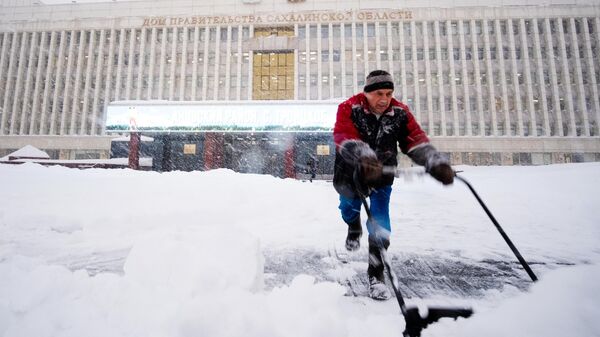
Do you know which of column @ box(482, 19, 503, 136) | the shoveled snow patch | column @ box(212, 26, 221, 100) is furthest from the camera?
column @ box(212, 26, 221, 100)

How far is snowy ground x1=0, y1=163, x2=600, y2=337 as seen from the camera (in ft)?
4.96

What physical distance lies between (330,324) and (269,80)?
137 ft

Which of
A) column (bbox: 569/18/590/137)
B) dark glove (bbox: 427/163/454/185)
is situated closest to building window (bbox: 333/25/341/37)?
column (bbox: 569/18/590/137)

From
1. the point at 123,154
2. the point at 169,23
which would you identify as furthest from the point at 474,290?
the point at 169,23

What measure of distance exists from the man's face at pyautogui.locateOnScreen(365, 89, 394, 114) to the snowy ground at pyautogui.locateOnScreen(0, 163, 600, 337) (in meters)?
1.53

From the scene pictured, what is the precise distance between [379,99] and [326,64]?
40887 millimetres

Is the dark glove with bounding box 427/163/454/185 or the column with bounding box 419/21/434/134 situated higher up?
the column with bounding box 419/21/434/134

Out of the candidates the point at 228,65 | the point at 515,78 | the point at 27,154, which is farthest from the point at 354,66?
the point at 27,154

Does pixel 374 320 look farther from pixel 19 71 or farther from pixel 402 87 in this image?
pixel 19 71

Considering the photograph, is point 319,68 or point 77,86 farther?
point 77,86

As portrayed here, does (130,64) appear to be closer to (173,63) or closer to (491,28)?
(173,63)

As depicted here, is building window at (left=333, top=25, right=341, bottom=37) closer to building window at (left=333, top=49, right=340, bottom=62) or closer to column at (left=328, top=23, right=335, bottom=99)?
column at (left=328, top=23, right=335, bottom=99)

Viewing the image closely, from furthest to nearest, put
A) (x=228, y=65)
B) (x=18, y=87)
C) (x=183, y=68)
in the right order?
1. (x=18, y=87)
2. (x=183, y=68)
3. (x=228, y=65)

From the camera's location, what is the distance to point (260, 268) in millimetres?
2168
